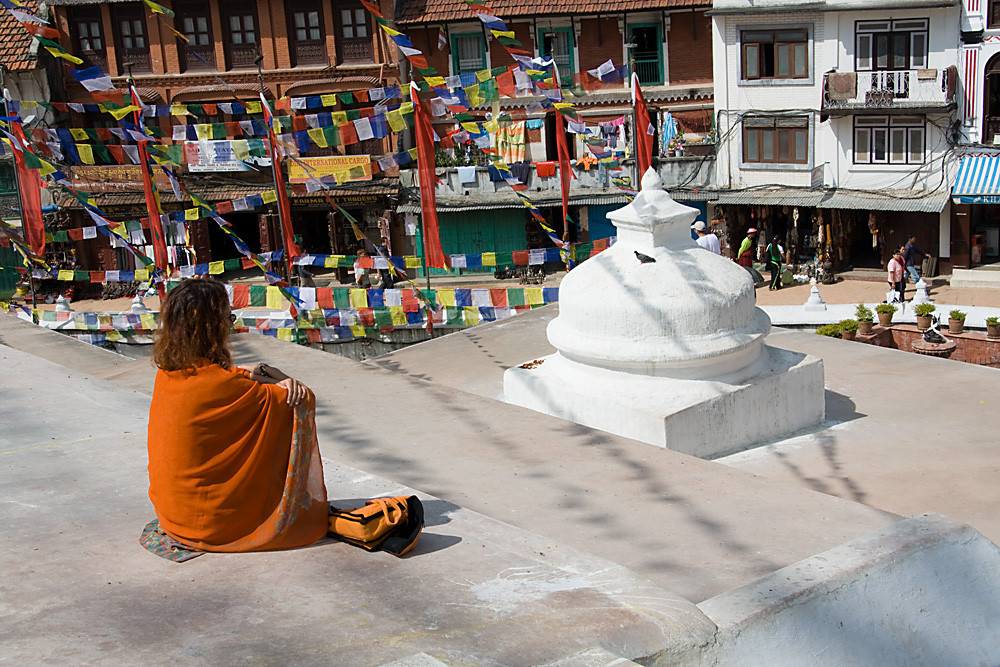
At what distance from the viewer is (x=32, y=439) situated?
19.9 ft

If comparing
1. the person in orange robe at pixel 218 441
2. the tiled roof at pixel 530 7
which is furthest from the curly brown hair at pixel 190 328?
the tiled roof at pixel 530 7

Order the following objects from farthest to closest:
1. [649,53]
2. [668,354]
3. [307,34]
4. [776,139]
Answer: [649,53] → [307,34] → [776,139] → [668,354]

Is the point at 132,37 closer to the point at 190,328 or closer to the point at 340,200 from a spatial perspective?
the point at 340,200

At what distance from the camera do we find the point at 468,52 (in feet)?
98.2

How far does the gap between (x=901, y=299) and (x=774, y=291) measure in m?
4.69

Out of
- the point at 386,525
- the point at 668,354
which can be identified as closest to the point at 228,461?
the point at 386,525

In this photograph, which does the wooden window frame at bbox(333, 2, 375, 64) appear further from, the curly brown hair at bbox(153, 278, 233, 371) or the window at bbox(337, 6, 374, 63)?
the curly brown hair at bbox(153, 278, 233, 371)

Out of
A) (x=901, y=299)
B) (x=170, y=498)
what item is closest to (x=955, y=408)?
(x=170, y=498)

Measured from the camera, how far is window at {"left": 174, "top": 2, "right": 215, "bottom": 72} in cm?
2938

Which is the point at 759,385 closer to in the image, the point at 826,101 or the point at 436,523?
the point at 436,523

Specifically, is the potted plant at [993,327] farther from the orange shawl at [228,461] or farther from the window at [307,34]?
the window at [307,34]

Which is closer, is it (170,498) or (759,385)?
(170,498)

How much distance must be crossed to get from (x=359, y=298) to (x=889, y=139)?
15.9 m

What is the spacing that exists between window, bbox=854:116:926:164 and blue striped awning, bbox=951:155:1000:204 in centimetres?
118
